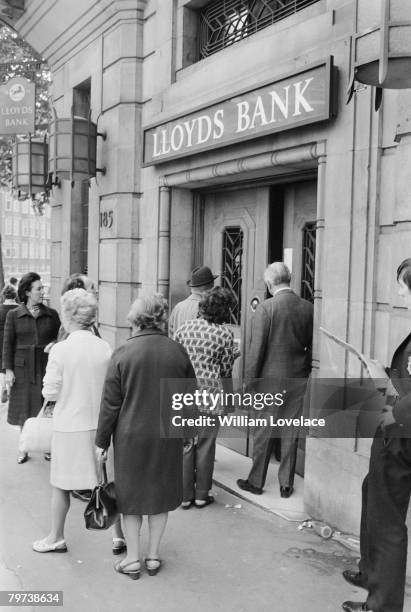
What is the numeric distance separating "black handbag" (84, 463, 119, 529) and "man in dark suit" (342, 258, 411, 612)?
1.52m

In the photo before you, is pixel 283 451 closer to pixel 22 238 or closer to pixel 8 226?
pixel 8 226

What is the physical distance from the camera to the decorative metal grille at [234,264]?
6.78 metres

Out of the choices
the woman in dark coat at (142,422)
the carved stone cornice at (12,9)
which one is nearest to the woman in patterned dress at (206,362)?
the woman in dark coat at (142,422)

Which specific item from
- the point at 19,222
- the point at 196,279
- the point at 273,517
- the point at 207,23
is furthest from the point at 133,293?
the point at 19,222

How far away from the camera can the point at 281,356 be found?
528cm

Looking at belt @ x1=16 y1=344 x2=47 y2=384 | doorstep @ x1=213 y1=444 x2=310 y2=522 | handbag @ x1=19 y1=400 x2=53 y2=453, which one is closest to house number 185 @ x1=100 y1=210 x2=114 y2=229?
belt @ x1=16 y1=344 x2=47 y2=384

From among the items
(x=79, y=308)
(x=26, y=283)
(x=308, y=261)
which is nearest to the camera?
(x=79, y=308)

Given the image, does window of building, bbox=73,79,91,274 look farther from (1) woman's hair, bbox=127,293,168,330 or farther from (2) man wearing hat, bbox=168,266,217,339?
(1) woman's hair, bbox=127,293,168,330

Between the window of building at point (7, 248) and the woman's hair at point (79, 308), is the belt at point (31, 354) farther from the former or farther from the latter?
the window of building at point (7, 248)

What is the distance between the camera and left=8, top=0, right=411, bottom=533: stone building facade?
14.7ft

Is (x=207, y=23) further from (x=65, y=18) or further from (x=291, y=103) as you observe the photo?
(x=65, y=18)

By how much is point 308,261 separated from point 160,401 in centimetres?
254

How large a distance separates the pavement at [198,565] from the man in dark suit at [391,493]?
0.43 m

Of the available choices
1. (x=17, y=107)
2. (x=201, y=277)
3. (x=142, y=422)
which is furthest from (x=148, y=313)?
(x=17, y=107)
